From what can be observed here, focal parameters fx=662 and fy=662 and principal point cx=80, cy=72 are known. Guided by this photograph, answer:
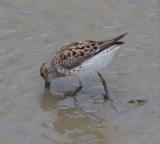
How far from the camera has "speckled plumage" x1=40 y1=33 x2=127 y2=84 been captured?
9484 millimetres

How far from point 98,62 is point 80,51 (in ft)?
1.12

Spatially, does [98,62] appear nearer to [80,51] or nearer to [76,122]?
[80,51]

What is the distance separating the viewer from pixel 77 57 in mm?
9695

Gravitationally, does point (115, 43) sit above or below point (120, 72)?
above

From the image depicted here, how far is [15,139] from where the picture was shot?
8734 mm

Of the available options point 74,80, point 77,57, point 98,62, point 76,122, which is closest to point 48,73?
point 74,80

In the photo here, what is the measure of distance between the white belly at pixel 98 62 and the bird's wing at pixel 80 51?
0.05m

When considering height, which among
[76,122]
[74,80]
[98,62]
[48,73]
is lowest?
[76,122]

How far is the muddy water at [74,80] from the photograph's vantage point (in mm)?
8961

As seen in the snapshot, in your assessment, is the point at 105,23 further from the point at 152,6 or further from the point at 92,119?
the point at 92,119

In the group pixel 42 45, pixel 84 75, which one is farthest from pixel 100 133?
pixel 42 45

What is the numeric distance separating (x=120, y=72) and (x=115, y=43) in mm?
1105

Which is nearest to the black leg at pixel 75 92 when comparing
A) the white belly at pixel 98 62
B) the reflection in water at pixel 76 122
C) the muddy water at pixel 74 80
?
the muddy water at pixel 74 80

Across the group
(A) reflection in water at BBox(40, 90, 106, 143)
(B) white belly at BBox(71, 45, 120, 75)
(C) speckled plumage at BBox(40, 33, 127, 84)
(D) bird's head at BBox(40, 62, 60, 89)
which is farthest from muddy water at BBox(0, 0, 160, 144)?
(B) white belly at BBox(71, 45, 120, 75)
